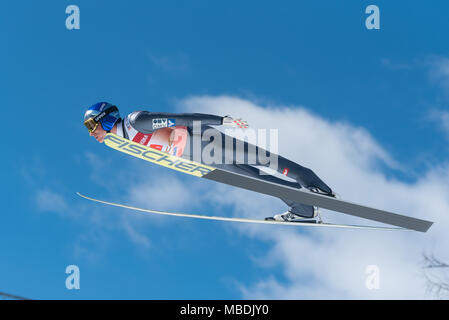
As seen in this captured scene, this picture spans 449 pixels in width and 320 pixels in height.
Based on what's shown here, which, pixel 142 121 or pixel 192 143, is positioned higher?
pixel 142 121

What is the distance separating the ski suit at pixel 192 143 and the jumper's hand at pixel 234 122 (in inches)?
21.1

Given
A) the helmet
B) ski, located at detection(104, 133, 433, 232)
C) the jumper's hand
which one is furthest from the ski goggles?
the jumper's hand

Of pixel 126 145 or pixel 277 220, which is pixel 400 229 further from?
pixel 126 145

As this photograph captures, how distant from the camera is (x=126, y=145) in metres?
8.97

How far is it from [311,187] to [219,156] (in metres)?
1.56

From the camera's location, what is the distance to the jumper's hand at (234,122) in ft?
25.8

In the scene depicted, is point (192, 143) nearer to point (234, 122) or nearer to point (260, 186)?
point (234, 122)

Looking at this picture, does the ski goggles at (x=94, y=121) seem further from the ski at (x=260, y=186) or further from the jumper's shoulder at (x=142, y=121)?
the jumper's shoulder at (x=142, y=121)

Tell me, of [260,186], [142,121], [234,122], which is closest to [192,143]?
[142,121]

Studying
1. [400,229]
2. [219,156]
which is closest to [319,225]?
[400,229]

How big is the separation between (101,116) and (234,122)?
2.61 metres

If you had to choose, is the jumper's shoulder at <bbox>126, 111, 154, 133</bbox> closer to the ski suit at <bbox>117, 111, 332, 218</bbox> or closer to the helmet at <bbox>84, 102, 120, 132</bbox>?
the ski suit at <bbox>117, 111, 332, 218</bbox>

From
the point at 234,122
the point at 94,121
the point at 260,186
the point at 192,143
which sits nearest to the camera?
the point at 234,122

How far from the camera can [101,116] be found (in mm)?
9242
